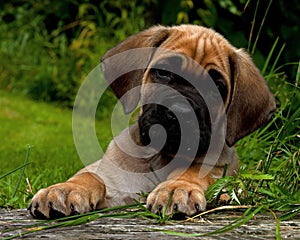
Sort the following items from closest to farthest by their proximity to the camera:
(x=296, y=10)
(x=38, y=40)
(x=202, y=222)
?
(x=202, y=222)
(x=296, y=10)
(x=38, y=40)

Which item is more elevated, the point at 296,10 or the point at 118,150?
the point at 296,10

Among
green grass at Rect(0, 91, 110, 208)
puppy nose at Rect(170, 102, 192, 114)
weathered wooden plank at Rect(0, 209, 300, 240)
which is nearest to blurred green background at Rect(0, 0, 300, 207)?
green grass at Rect(0, 91, 110, 208)

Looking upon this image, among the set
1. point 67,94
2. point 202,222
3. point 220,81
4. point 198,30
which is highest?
A: point 198,30

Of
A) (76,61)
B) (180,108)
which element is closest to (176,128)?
(180,108)

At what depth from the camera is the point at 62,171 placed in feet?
Result: 19.5

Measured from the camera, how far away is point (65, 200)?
3730 millimetres

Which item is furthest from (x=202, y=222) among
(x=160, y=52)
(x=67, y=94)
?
(x=67, y=94)

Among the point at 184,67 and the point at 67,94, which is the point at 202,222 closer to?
the point at 184,67

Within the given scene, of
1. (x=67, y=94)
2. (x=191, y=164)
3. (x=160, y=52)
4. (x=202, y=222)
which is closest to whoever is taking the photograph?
(x=202, y=222)

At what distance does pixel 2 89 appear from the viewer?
11375 mm

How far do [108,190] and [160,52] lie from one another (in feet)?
3.28

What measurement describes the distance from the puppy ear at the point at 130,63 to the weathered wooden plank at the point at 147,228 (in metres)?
1.28

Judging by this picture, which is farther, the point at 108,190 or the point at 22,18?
the point at 22,18

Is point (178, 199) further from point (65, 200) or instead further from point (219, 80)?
point (219, 80)
